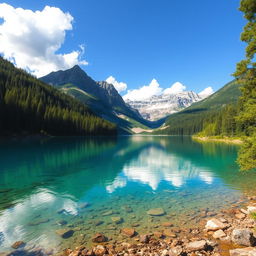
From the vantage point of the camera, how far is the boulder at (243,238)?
30.7 ft

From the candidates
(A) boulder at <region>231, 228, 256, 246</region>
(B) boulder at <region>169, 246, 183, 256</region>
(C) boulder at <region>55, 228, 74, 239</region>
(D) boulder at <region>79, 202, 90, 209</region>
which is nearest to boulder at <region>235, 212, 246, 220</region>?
(A) boulder at <region>231, 228, 256, 246</region>

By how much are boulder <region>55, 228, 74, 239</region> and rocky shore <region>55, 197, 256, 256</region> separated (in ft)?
5.83

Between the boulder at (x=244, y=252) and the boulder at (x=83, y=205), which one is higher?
the boulder at (x=244, y=252)

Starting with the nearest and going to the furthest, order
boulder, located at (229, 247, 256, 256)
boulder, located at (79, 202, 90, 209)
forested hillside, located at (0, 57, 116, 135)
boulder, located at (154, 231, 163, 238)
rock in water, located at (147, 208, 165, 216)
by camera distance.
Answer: boulder, located at (229, 247, 256, 256)
boulder, located at (154, 231, 163, 238)
rock in water, located at (147, 208, 165, 216)
boulder, located at (79, 202, 90, 209)
forested hillside, located at (0, 57, 116, 135)

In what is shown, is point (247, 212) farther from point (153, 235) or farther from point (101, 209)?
point (101, 209)

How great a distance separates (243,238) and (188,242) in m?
2.94

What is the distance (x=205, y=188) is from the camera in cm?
2347

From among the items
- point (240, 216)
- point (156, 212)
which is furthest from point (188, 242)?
point (240, 216)

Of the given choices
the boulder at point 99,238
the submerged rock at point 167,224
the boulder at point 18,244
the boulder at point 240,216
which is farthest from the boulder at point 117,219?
the boulder at point 240,216

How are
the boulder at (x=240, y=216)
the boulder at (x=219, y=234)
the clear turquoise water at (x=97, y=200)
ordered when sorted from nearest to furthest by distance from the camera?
1. the boulder at (x=219, y=234)
2. the clear turquoise water at (x=97, y=200)
3. the boulder at (x=240, y=216)

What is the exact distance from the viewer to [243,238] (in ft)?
31.4

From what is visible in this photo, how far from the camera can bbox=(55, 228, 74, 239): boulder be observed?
12.2m

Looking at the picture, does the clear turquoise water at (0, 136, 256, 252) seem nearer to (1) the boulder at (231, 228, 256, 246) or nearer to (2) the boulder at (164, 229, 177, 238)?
(2) the boulder at (164, 229, 177, 238)

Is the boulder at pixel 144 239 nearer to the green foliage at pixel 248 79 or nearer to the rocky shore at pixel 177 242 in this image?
the rocky shore at pixel 177 242
